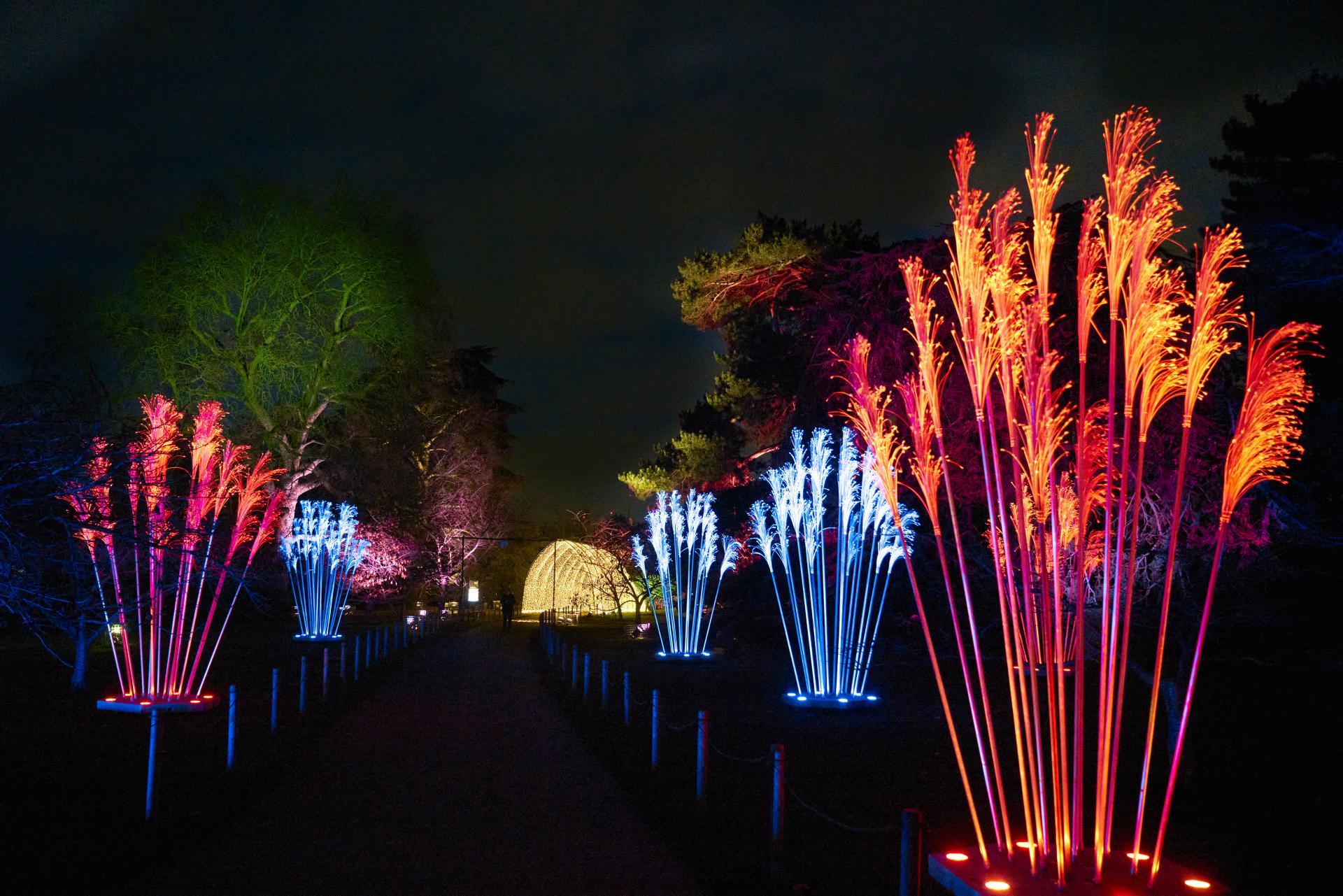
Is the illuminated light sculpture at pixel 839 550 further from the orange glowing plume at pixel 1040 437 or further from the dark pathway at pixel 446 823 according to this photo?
the orange glowing plume at pixel 1040 437

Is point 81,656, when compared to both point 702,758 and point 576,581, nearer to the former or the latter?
point 702,758

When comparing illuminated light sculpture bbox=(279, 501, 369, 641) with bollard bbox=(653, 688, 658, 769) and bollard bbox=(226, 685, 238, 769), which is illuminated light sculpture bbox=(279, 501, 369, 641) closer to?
bollard bbox=(226, 685, 238, 769)

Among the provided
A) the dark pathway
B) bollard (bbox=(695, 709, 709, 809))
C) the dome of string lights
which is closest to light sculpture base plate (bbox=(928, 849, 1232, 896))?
the dark pathway

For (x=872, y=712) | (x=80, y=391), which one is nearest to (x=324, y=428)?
(x=872, y=712)

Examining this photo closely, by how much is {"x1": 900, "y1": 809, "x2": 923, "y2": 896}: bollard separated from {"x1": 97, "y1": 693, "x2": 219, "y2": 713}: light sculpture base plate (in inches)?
505

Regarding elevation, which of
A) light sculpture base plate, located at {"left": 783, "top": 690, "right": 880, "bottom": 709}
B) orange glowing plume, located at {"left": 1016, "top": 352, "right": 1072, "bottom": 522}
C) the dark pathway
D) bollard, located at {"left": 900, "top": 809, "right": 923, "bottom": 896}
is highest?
orange glowing plume, located at {"left": 1016, "top": 352, "right": 1072, "bottom": 522}

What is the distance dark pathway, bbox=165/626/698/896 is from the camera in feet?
22.4

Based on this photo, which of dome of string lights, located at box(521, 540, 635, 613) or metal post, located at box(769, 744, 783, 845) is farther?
dome of string lights, located at box(521, 540, 635, 613)

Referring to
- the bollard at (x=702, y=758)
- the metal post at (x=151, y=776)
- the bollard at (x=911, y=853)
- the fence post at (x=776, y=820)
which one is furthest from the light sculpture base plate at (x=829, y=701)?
the bollard at (x=911, y=853)

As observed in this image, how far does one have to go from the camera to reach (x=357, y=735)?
13172 mm

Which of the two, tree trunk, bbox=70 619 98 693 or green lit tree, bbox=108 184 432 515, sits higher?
green lit tree, bbox=108 184 432 515

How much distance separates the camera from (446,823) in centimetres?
842

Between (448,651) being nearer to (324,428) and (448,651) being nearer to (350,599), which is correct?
(324,428)

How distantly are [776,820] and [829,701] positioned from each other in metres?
9.83
